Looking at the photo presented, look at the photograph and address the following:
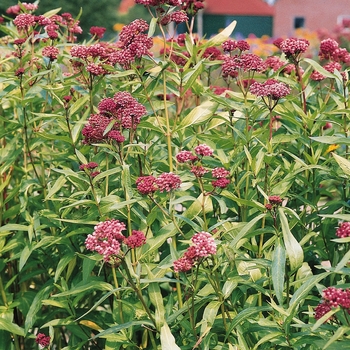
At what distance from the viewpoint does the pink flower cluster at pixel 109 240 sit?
5.81 ft

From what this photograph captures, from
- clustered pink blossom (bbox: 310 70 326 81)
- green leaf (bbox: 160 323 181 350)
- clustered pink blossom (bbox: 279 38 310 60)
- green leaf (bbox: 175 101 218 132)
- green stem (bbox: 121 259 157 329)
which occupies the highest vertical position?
clustered pink blossom (bbox: 279 38 310 60)

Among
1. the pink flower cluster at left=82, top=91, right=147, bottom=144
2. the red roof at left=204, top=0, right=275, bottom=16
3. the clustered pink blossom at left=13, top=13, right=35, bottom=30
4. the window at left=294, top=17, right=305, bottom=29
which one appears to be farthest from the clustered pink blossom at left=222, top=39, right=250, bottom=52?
the red roof at left=204, top=0, right=275, bottom=16

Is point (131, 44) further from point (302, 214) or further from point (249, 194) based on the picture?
point (302, 214)

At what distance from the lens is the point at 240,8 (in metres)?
39.4

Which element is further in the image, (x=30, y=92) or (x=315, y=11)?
(x=315, y=11)

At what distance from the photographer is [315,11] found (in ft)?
117

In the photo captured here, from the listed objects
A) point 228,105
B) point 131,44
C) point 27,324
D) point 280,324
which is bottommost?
point 27,324

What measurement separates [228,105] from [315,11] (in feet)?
116

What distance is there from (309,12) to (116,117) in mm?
35306

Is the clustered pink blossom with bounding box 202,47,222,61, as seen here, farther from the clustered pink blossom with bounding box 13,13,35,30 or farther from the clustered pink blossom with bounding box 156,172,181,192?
the clustered pink blossom with bounding box 156,172,181,192

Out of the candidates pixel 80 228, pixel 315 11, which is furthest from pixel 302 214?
pixel 315 11

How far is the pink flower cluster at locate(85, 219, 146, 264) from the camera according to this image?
1.77m

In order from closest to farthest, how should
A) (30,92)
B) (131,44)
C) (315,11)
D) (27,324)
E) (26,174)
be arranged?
(131,44) < (27,324) < (30,92) < (26,174) < (315,11)

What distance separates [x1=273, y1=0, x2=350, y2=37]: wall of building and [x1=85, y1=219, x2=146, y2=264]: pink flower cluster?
34863 mm
